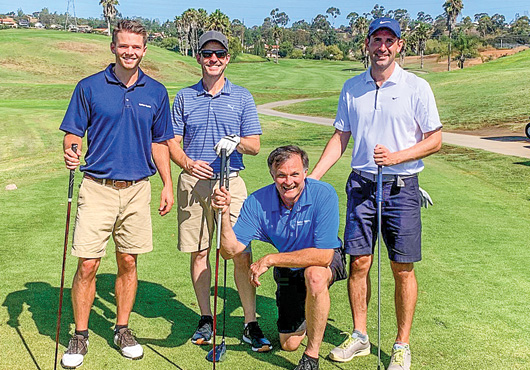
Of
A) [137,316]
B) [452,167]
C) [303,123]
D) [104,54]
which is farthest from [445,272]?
[104,54]

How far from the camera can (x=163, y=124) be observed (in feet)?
14.9

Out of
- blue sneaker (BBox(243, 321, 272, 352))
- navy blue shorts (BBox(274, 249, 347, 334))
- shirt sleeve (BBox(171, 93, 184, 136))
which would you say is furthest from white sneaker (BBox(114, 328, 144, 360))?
shirt sleeve (BBox(171, 93, 184, 136))

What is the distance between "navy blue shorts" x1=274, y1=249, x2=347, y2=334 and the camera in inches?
173

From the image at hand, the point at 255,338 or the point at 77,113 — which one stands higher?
the point at 77,113

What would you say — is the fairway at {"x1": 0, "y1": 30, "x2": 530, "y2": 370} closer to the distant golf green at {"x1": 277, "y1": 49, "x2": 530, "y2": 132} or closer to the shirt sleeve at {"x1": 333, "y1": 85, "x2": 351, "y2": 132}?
the shirt sleeve at {"x1": 333, "y1": 85, "x2": 351, "y2": 132}

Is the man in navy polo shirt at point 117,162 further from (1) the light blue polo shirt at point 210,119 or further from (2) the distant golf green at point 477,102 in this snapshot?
(2) the distant golf green at point 477,102

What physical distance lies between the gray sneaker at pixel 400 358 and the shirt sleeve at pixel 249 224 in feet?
3.72

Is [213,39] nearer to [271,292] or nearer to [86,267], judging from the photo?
[86,267]

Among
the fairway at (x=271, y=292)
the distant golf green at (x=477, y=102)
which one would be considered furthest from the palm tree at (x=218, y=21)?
the fairway at (x=271, y=292)

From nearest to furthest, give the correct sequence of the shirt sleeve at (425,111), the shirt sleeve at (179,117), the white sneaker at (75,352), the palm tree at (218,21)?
the white sneaker at (75,352), the shirt sleeve at (425,111), the shirt sleeve at (179,117), the palm tree at (218,21)

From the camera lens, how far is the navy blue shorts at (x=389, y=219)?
14.1ft

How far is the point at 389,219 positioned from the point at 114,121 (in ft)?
6.39

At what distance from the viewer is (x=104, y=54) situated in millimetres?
69125

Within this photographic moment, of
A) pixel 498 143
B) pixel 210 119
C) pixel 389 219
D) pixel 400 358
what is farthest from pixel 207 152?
pixel 498 143
